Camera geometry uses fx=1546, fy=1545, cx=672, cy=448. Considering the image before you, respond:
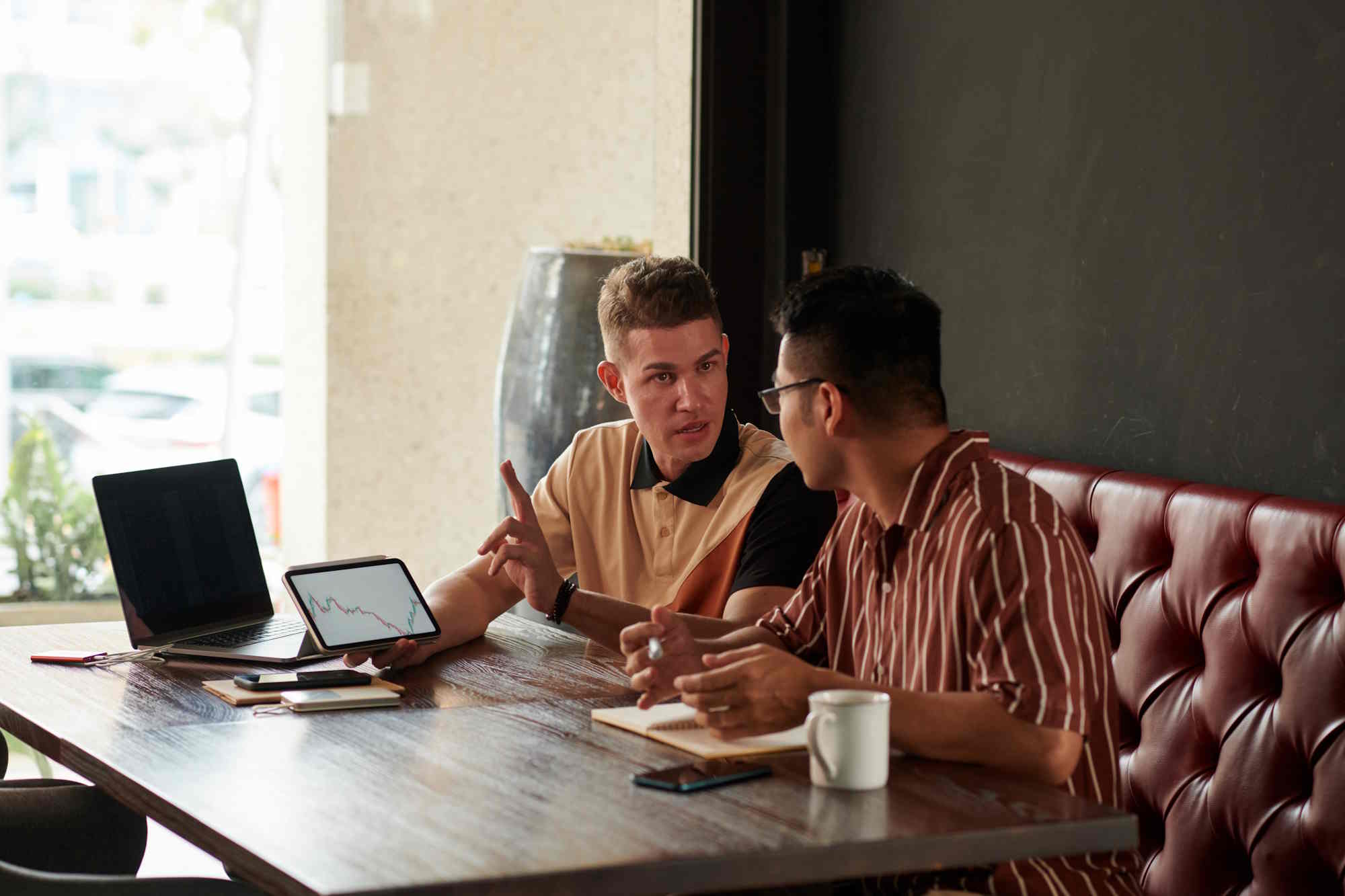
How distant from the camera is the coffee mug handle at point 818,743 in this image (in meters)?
1.46

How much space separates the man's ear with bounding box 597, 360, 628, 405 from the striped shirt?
873mm

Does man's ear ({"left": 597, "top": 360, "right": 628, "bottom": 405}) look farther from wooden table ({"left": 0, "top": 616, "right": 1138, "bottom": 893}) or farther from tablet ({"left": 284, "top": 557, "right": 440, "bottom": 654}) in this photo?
wooden table ({"left": 0, "top": 616, "right": 1138, "bottom": 893})

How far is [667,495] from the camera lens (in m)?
2.57

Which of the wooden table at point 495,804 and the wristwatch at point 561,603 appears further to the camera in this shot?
the wristwatch at point 561,603

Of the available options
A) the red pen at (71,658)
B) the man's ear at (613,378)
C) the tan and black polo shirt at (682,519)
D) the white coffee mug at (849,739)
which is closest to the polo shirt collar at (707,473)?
the tan and black polo shirt at (682,519)

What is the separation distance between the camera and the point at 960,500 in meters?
1.69

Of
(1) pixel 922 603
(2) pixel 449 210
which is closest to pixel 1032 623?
(1) pixel 922 603

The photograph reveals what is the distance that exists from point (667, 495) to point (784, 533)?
243 millimetres

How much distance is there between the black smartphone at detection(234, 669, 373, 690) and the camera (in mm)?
1948

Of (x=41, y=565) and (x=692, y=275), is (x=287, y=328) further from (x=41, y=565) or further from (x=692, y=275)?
(x=692, y=275)

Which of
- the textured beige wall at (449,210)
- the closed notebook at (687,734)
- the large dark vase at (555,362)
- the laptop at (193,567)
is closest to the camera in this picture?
the closed notebook at (687,734)

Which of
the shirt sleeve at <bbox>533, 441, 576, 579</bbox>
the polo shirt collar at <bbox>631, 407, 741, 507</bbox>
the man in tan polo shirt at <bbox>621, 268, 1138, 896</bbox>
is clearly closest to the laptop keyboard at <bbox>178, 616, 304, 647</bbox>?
the shirt sleeve at <bbox>533, 441, 576, 579</bbox>

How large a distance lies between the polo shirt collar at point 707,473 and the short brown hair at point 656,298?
0.58ft

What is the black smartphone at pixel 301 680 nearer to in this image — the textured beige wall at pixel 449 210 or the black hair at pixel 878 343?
the black hair at pixel 878 343
